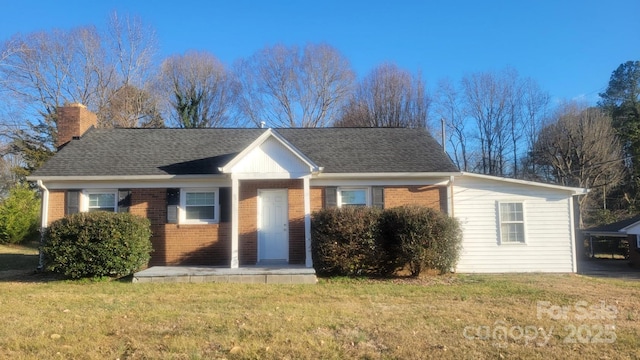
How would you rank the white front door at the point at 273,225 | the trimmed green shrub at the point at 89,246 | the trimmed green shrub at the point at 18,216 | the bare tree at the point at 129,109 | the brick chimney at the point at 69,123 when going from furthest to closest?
1. the bare tree at the point at 129,109
2. the trimmed green shrub at the point at 18,216
3. the brick chimney at the point at 69,123
4. the white front door at the point at 273,225
5. the trimmed green shrub at the point at 89,246

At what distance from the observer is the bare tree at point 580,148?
106ft

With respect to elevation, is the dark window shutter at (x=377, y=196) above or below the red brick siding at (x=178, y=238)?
above

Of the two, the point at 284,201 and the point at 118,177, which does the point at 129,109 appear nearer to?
the point at 118,177

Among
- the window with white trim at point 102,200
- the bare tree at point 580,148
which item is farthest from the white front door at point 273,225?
the bare tree at point 580,148

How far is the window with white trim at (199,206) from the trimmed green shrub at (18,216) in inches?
568

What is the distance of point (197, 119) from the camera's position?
37000mm

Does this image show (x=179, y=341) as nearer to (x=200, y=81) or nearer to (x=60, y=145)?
(x=60, y=145)

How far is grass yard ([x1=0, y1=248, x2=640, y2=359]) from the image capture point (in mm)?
4953

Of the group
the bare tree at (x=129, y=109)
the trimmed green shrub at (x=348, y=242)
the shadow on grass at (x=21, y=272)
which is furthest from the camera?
the bare tree at (x=129, y=109)

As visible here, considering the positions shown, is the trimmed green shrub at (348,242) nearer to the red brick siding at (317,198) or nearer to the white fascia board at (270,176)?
the white fascia board at (270,176)

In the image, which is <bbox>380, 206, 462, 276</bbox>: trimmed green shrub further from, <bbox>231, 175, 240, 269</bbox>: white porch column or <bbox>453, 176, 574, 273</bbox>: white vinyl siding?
<bbox>231, 175, 240, 269</bbox>: white porch column

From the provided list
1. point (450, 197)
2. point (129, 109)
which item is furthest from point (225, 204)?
point (129, 109)

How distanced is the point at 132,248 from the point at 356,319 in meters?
6.44

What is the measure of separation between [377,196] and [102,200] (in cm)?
782
